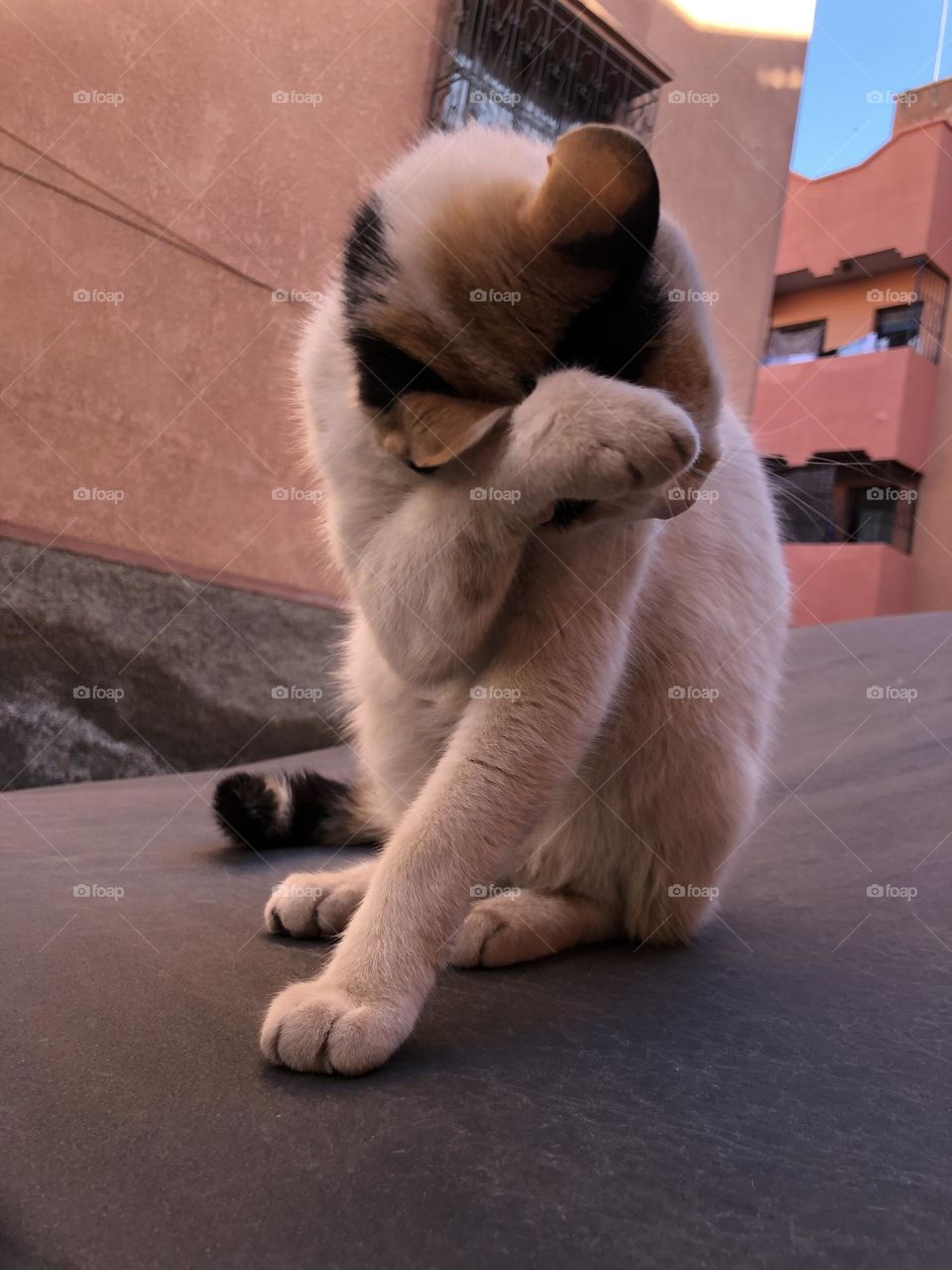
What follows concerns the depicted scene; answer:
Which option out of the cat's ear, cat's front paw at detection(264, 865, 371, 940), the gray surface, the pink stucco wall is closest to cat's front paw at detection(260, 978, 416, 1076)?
cat's front paw at detection(264, 865, 371, 940)

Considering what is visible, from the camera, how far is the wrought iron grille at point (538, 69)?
13.5ft

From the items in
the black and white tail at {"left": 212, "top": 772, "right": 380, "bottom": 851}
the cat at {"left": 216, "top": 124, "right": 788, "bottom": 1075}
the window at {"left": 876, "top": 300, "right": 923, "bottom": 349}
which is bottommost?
the black and white tail at {"left": 212, "top": 772, "right": 380, "bottom": 851}

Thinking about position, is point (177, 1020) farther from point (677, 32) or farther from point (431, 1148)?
point (677, 32)

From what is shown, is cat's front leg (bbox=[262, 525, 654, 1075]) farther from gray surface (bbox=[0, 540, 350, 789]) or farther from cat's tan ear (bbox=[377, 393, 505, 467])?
gray surface (bbox=[0, 540, 350, 789])

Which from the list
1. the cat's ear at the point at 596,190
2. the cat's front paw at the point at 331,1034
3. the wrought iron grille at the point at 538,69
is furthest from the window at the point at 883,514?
the cat's front paw at the point at 331,1034

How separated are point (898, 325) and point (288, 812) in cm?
778

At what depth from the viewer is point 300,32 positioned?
12.3 ft

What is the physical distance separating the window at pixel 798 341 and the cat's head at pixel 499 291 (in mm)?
7966

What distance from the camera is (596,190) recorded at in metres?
0.99

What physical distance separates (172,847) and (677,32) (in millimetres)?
4914

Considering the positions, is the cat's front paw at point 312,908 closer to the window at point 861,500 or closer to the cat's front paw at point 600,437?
the cat's front paw at point 600,437

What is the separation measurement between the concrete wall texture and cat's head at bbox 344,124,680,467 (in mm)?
1928

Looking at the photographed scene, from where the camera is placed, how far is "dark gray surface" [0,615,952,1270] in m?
0.71

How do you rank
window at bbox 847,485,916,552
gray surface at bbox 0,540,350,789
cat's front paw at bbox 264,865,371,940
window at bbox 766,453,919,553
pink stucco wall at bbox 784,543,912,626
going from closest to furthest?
cat's front paw at bbox 264,865,371,940 → gray surface at bbox 0,540,350,789 → window at bbox 766,453,919,553 → window at bbox 847,485,916,552 → pink stucco wall at bbox 784,543,912,626
